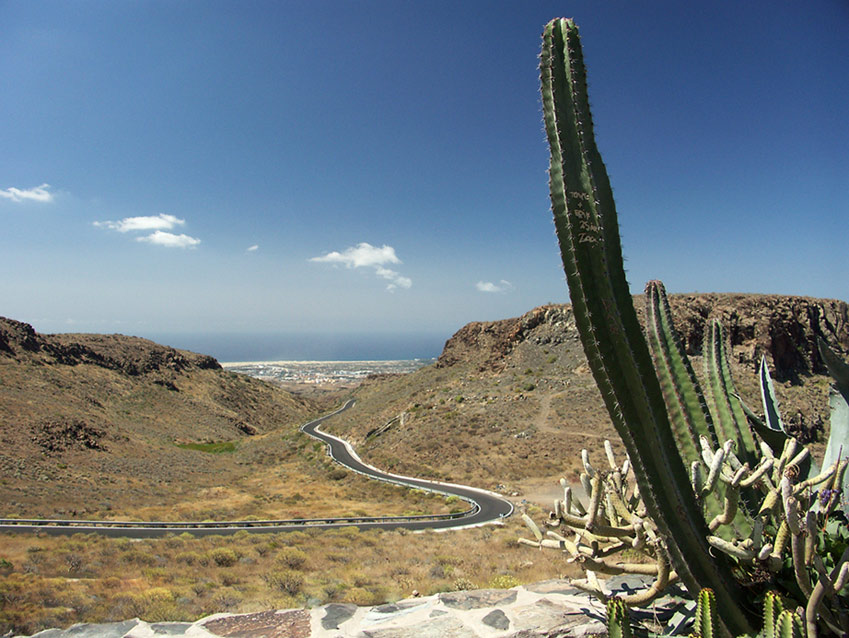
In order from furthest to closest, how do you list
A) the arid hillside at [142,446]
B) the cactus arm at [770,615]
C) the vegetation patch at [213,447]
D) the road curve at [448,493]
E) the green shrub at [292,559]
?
1. the vegetation patch at [213,447]
2. the arid hillside at [142,446]
3. the road curve at [448,493]
4. the green shrub at [292,559]
5. the cactus arm at [770,615]

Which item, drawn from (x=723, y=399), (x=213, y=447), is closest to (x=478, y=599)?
(x=723, y=399)

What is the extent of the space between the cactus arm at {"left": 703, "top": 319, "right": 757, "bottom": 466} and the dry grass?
15.3 feet

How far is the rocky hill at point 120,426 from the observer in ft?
78.0

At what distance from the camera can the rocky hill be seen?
23.8m

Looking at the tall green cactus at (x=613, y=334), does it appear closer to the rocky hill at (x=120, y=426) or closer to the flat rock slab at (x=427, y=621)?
the flat rock slab at (x=427, y=621)

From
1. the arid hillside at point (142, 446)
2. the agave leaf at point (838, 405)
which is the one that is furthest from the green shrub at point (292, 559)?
the agave leaf at point (838, 405)

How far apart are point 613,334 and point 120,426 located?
53589 mm

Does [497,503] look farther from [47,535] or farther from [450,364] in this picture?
[450,364]

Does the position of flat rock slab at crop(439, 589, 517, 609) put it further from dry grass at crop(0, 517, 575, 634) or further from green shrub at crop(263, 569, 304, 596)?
green shrub at crop(263, 569, 304, 596)

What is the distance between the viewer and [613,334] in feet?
7.70

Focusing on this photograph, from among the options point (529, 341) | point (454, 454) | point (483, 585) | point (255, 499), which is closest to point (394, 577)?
point (483, 585)

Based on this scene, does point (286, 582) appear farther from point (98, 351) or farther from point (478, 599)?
point (98, 351)

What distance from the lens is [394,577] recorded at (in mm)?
9273

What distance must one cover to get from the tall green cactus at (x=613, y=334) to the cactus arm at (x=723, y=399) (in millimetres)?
1663
